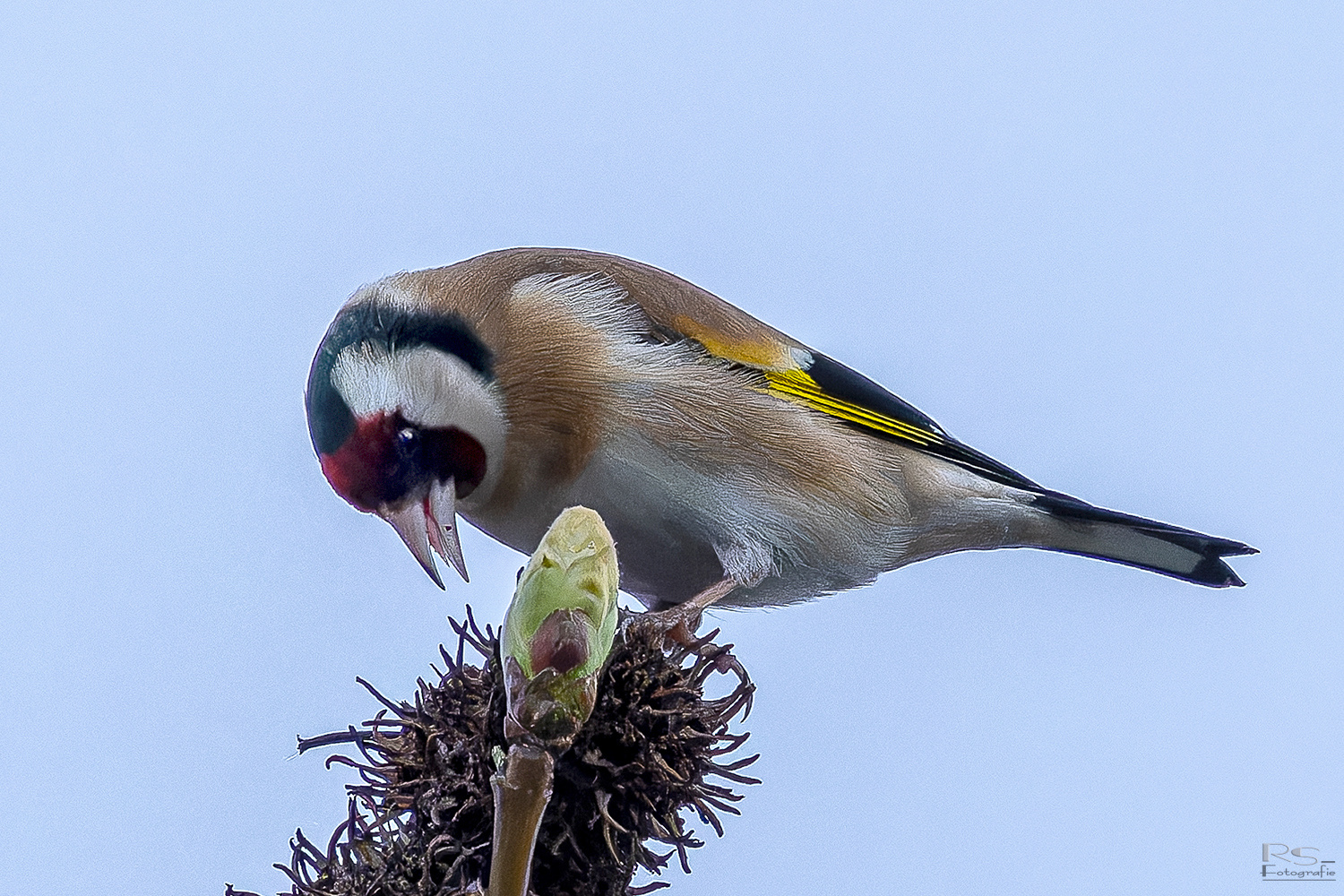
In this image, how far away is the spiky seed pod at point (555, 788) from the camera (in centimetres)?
221

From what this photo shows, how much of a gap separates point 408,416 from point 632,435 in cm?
59

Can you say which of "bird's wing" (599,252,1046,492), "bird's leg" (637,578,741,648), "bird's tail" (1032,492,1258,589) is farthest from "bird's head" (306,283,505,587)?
"bird's tail" (1032,492,1258,589)

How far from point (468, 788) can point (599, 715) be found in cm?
25

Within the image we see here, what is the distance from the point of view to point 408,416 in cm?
312

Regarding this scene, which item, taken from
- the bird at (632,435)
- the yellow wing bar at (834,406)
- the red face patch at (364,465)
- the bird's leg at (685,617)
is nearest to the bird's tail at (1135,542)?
the bird at (632,435)

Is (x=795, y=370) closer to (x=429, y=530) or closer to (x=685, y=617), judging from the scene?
(x=685, y=617)

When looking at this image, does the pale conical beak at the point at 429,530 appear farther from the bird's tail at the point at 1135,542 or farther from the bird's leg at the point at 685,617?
the bird's tail at the point at 1135,542

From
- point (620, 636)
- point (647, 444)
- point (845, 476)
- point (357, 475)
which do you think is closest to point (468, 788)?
point (620, 636)

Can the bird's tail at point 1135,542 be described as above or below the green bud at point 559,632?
above

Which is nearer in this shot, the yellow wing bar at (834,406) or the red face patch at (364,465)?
the red face patch at (364,465)

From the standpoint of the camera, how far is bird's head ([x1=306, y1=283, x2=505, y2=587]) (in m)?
3.02

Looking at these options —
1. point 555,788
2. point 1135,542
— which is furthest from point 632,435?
point 1135,542

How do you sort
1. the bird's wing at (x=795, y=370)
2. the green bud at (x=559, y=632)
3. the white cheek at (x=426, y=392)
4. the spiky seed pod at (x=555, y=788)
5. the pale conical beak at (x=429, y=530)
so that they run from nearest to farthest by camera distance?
1. the green bud at (x=559, y=632)
2. the spiky seed pod at (x=555, y=788)
3. the pale conical beak at (x=429, y=530)
4. the white cheek at (x=426, y=392)
5. the bird's wing at (x=795, y=370)

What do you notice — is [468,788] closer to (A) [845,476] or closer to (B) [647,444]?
(B) [647,444]
